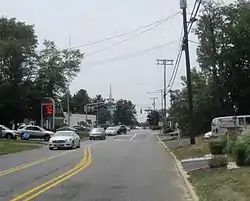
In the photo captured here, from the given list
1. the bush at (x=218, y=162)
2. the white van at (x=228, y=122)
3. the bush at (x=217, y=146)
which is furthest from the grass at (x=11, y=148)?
the bush at (x=218, y=162)

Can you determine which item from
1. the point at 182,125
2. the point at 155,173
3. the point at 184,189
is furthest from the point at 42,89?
the point at 184,189

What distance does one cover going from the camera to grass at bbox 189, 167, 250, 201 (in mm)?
11692

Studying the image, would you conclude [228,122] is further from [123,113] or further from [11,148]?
[123,113]

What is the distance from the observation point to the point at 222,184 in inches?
540

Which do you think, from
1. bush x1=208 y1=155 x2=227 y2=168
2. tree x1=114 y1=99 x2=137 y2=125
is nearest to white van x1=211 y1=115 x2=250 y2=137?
bush x1=208 y1=155 x2=227 y2=168

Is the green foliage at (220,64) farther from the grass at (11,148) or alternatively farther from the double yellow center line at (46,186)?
the double yellow center line at (46,186)

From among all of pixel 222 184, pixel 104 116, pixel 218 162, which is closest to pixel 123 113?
pixel 104 116

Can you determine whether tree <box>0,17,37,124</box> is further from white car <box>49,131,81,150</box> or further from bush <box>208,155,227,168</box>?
bush <box>208,155,227,168</box>

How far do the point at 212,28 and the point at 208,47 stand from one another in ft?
7.65

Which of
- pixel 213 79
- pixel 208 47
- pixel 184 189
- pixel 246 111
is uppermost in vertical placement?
pixel 208 47

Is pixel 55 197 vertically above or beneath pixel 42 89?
beneath

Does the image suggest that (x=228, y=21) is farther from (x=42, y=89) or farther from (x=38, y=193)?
(x=38, y=193)

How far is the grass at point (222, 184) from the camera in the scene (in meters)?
11.7

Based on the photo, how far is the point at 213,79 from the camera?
6312 centimetres
